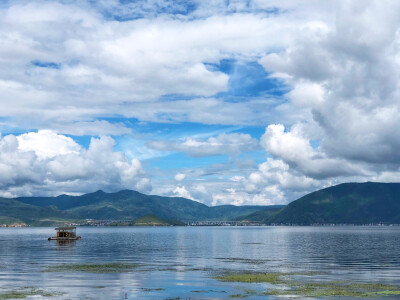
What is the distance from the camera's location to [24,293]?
6669cm

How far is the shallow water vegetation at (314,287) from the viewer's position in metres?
66.5

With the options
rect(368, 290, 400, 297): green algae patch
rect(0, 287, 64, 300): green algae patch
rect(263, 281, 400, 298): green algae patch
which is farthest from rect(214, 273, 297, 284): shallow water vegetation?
rect(0, 287, 64, 300): green algae patch

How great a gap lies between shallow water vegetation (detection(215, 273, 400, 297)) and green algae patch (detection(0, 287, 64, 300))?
2672 centimetres

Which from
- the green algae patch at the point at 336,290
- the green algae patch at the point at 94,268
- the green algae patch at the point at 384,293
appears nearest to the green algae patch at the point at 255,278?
the green algae patch at the point at 336,290

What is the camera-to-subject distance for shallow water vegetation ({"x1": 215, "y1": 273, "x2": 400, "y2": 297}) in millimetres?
66500

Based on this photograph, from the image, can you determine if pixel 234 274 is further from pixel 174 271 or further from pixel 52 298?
pixel 52 298

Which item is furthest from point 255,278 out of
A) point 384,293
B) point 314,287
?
point 384,293

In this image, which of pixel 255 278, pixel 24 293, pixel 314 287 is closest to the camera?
pixel 24 293

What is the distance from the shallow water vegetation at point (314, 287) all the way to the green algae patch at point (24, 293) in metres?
26.7

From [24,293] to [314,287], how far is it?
143ft

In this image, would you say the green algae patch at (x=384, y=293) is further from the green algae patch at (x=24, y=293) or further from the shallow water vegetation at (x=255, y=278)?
the green algae patch at (x=24, y=293)

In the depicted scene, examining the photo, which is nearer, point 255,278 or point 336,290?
point 336,290

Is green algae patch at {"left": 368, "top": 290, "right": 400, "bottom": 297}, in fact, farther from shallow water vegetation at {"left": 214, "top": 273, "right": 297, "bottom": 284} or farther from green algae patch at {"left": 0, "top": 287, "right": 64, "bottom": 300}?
green algae patch at {"left": 0, "top": 287, "right": 64, "bottom": 300}

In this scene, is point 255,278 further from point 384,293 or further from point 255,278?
point 384,293
